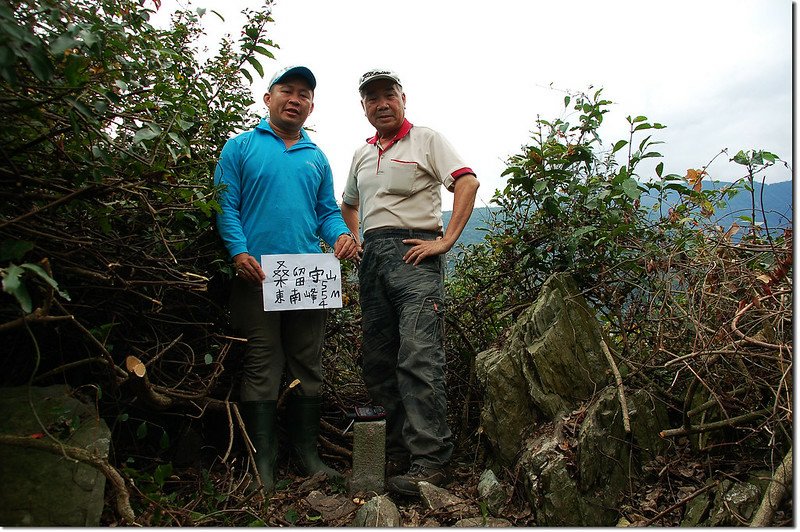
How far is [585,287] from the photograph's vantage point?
3621 millimetres

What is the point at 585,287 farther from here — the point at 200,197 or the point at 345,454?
the point at 200,197

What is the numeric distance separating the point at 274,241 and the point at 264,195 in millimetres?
279

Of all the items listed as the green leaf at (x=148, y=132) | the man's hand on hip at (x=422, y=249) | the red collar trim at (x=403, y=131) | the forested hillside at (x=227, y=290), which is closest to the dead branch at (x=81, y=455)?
the forested hillside at (x=227, y=290)

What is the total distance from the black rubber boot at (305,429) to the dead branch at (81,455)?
132 centimetres

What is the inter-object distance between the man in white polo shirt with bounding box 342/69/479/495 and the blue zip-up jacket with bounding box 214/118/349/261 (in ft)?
1.45

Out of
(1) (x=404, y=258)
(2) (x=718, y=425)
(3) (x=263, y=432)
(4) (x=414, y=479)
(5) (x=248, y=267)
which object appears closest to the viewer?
(2) (x=718, y=425)

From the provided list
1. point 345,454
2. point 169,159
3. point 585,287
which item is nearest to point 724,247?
point 585,287

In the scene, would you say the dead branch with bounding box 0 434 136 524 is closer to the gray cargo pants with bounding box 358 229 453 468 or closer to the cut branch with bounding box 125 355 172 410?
the cut branch with bounding box 125 355 172 410

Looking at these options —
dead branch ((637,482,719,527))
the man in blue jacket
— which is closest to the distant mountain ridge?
the man in blue jacket

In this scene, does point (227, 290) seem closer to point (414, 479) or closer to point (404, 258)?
point (404, 258)

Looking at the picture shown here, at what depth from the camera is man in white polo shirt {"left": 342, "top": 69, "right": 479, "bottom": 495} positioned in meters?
3.27

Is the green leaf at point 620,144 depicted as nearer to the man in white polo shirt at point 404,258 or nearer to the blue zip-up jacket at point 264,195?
the man in white polo shirt at point 404,258

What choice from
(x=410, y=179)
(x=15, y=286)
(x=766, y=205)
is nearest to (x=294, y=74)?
(x=410, y=179)

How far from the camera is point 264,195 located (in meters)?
3.33
